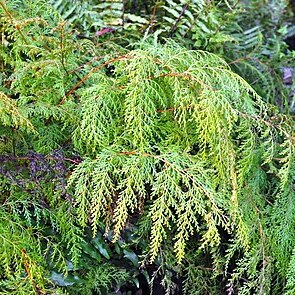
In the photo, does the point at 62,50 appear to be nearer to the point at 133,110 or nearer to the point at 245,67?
the point at 133,110

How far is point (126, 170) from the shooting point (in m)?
1.02

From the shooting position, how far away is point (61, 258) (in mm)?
1163

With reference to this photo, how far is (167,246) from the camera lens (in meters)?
1.31

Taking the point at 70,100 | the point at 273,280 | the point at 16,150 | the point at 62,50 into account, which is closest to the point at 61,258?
the point at 16,150

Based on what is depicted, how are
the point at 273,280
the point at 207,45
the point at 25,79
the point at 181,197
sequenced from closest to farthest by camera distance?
the point at 181,197 → the point at 25,79 → the point at 273,280 → the point at 207,45

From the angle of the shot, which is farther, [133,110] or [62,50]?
[62,50]

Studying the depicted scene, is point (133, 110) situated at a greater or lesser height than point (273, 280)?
greater

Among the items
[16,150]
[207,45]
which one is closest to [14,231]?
[16,150]

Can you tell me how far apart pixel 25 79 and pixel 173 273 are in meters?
0.74

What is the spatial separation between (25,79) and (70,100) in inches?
5.8

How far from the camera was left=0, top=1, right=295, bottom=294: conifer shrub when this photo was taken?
41.1 inches

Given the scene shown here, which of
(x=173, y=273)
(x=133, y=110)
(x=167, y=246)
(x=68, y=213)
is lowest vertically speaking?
(x=173, y=273)

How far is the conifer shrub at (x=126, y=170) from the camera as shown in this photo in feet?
3.42

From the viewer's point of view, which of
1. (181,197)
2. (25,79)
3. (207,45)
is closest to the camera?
(181,197)
